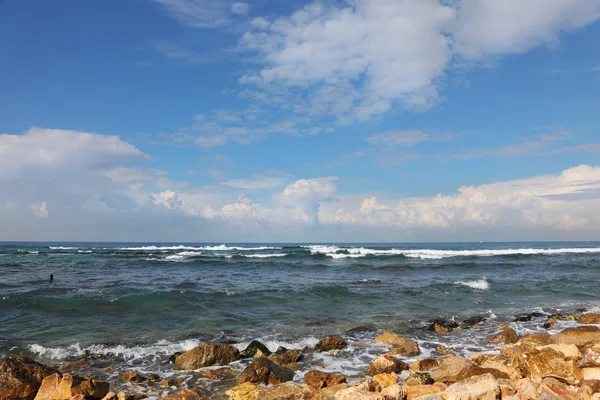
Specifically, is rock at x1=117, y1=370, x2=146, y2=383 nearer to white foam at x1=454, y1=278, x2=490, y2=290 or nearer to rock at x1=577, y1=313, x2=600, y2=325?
rock at x1=577, y1=313, x2=600, y2=325

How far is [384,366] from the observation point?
730cm

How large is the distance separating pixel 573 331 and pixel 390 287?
10047 mm

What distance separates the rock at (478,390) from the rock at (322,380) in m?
→ 2.14

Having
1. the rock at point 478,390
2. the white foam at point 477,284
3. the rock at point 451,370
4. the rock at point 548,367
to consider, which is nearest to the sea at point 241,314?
the white foam at point 477,284

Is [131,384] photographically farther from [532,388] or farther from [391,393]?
[532,388]

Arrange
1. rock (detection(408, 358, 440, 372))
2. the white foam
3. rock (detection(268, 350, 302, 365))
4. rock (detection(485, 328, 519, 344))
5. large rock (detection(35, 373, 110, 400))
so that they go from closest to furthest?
large rock (detection(35, 373, 110, 400)) → rock (detection(408, 358, 440, 372)) → rock (detection(268, 350, 302, 365)) → rock (detection(485, 328, 519, 344)) → the white foam

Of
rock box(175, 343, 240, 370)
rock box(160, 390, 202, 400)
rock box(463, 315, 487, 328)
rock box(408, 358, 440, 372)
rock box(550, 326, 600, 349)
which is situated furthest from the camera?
rock box(463, 315, 487, 328)

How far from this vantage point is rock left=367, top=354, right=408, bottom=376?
285 inches

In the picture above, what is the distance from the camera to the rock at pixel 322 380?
21.6 feet

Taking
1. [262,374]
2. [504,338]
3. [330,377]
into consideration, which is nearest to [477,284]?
[504,338]

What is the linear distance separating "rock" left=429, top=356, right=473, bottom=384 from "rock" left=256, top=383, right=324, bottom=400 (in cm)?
252

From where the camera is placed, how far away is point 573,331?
30.8 feet

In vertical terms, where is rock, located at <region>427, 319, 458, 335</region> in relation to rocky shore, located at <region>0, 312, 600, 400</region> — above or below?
below

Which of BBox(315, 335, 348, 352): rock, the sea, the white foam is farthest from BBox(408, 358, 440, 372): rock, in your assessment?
the white foam
